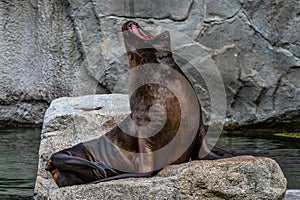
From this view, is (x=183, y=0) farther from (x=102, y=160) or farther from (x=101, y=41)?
(x=102, y=160)

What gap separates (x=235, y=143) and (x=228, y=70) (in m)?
1.61

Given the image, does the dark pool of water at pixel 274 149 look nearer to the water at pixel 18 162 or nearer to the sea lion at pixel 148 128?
the water at pixel 18 162

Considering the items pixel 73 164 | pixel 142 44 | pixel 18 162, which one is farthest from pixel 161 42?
pixel 18 162

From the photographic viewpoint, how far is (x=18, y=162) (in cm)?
846

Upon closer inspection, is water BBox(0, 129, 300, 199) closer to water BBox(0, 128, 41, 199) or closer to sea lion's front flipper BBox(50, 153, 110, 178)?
water BBox(0, 128, 41, 199)

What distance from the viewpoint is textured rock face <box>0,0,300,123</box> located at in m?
11.0

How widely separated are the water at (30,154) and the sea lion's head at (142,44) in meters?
2.09

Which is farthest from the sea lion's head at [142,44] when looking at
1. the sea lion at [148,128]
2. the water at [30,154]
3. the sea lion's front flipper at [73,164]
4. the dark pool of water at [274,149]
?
the dark pool of water at [274,149]

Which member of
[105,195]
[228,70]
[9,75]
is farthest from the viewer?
[9,75]

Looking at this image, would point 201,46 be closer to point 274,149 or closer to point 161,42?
point 274,149

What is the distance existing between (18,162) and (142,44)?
149 inches

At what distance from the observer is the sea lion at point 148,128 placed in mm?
4938

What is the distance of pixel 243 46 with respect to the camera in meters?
11.1

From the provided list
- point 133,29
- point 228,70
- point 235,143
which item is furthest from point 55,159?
point 228,70
